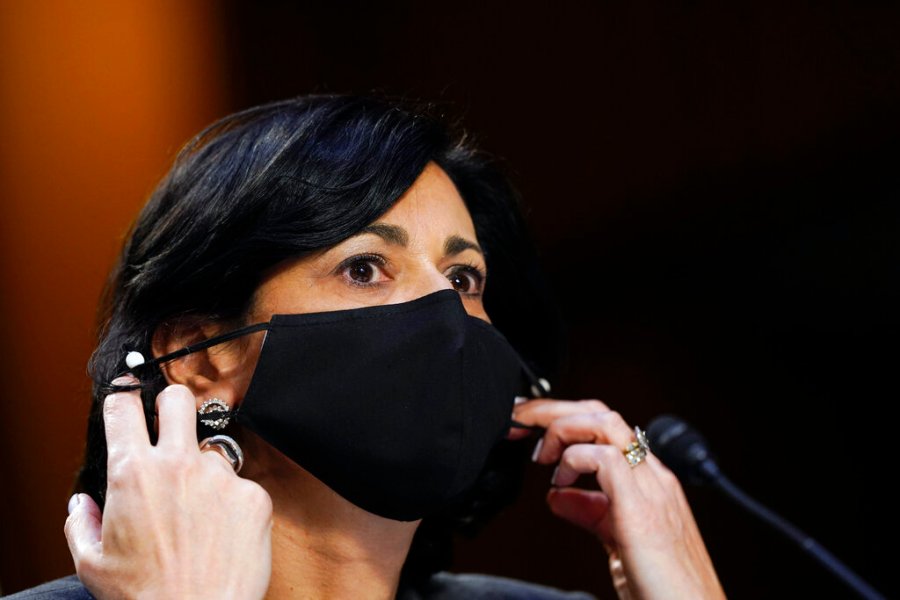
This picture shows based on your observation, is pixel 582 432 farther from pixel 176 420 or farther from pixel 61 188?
pixel 61 188

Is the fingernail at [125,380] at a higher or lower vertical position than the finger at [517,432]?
higher

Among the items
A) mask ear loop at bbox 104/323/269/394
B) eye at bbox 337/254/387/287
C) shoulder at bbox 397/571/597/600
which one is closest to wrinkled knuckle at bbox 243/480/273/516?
mask ear loop at bbox 104/323/269/394

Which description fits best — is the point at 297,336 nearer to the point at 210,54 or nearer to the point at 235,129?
the point at 235,129

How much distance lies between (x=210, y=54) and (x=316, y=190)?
2.59 feet

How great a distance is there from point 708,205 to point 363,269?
1406mm

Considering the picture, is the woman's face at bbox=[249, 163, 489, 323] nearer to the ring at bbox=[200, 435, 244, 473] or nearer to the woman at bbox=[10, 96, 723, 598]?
the woman at bbox=[10, 96, 723, 598]

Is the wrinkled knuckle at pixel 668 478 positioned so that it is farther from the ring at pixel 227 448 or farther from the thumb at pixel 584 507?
the ring at pixel 227 448

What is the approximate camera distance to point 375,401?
53.8 inches

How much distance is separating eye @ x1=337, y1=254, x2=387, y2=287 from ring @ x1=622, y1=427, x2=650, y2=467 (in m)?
0.63

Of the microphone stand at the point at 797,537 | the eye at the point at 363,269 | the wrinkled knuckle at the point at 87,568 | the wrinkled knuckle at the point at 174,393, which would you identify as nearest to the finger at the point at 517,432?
the microphone stand at the point at 797,537

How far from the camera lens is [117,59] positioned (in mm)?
1914

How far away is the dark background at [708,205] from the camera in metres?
2.34

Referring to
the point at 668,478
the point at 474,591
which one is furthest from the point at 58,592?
the point at 668,478

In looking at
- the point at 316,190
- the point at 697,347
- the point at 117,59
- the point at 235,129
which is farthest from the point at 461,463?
the point at 697,347
